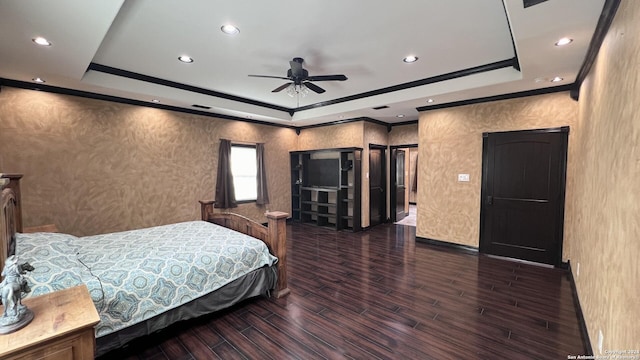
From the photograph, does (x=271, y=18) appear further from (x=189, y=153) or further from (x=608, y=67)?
(x=189, y=153)

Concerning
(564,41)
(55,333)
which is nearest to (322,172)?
(564,41)

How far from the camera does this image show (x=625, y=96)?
1.50m

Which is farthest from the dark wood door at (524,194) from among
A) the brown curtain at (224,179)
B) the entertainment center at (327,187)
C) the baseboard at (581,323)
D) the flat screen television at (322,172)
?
the brown curtain at (224,179)

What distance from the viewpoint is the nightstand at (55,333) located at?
1129mm

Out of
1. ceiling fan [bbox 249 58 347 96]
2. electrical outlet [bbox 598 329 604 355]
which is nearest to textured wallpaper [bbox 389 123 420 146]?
ceiling fan [bbox 249 58 347 96]

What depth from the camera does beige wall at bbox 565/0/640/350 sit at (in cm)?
131

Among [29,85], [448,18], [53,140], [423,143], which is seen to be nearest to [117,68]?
[29,85]

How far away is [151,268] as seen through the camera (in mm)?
2291

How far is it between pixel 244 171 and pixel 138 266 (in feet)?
13.5

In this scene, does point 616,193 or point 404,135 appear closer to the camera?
point 616,193

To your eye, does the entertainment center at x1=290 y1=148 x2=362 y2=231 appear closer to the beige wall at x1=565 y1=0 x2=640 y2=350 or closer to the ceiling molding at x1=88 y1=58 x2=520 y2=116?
the ceiling molding at x1=88 y1=58 x2=520 y2=116

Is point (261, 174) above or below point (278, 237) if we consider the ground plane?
above

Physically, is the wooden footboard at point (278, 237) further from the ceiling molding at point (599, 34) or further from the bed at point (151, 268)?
the ceiling molding at point (599, 34)

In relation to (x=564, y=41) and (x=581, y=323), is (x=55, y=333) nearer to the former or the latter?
(x=581, y=323)
